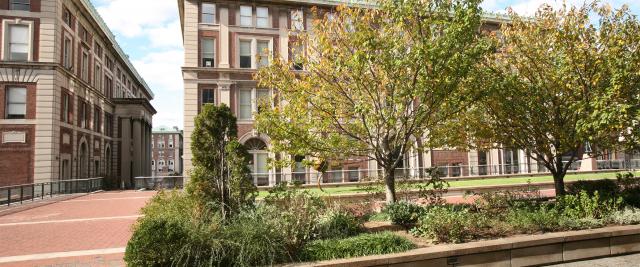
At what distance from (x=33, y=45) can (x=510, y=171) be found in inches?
1578

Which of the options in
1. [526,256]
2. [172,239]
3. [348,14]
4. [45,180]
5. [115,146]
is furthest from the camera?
[115,146]

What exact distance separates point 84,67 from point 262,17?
17622 millimetres

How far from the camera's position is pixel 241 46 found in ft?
107

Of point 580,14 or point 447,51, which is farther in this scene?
point 580,14

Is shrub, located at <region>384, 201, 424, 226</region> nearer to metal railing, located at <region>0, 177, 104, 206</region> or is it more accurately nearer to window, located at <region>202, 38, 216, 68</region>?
metal railing, located at <region>0, 177, 104, 206</region>

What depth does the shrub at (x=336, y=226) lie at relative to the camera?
806 cm

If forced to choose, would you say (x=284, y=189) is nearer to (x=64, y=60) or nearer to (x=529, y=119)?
(x=529, y=119)

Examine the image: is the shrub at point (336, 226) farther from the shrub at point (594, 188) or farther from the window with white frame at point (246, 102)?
the window with white frame at point (246, 102)

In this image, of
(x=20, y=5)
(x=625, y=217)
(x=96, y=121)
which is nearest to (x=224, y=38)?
(x=20, y=5)

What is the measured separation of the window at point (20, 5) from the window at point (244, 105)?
52.4ft

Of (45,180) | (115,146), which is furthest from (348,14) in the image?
(115,146)

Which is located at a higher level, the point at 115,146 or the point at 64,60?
the point at 64,60

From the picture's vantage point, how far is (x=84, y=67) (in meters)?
36.7

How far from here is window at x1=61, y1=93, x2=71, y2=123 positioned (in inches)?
1200
